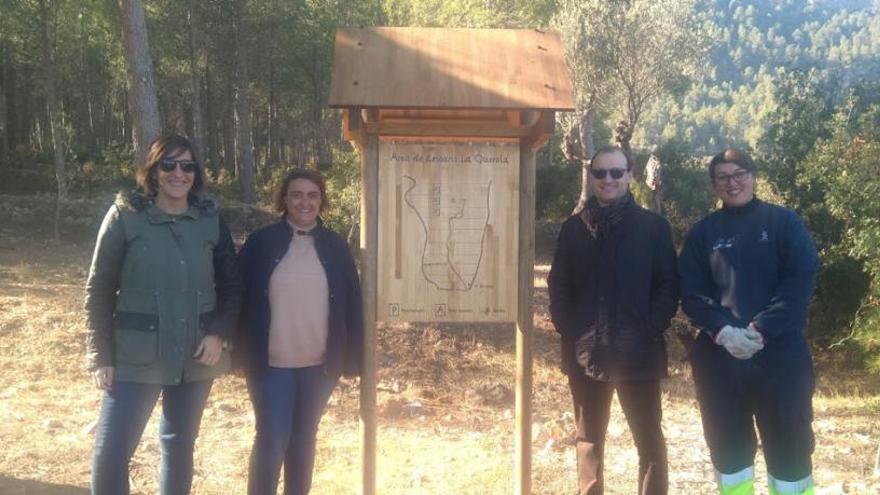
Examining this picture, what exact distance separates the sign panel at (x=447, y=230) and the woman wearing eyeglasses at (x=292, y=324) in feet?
1.37

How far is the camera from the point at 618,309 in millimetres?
3428

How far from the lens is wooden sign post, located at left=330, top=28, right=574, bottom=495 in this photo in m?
3.86

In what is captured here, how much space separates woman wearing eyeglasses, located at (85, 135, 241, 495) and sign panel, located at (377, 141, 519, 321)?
950 mm

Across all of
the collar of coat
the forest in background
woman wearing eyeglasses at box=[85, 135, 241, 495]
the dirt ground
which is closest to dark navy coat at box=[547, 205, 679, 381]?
the dirt ground

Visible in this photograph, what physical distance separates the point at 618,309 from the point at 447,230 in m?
1.04

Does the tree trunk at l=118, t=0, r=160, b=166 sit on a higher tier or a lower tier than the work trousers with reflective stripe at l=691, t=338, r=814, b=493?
higher

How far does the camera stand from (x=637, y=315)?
11.2ft

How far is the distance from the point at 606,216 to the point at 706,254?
504 mm

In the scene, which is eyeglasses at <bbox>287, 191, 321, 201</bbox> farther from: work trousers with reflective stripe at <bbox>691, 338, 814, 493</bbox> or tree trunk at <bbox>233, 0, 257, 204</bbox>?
tree trunk at <bbox>233, 0, 257, 204</bbox>

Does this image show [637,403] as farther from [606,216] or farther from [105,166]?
[105,166]

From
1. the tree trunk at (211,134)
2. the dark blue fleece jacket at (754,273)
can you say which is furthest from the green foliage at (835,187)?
the tree trunk at (211,134)

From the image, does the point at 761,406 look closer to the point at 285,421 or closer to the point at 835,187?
the point at 285,421

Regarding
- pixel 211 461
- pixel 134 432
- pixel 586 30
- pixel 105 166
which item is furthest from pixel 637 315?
pixel 105 166

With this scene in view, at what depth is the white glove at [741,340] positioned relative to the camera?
3.23m
